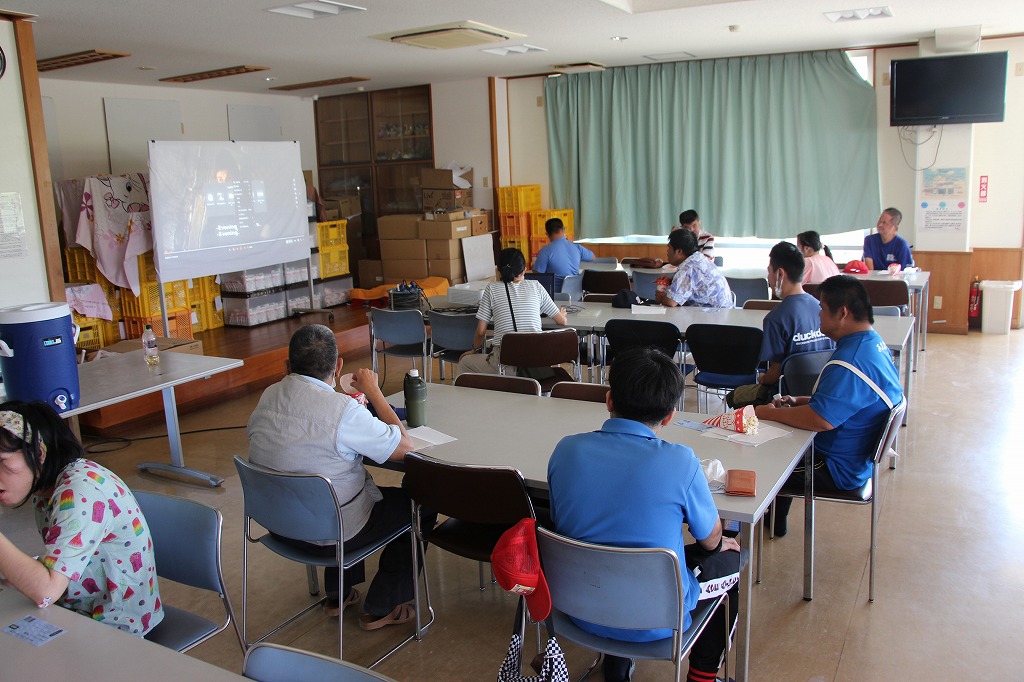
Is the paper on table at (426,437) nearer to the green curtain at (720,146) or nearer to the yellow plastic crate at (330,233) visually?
the yellow plastic crate at (330,233)

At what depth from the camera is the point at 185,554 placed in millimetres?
2287

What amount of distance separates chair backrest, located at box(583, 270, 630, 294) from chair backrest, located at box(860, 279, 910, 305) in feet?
6.26

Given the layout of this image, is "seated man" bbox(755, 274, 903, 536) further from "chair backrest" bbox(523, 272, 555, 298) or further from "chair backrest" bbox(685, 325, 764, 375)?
"chair backrest" bbox(523, 272, 555, 298)

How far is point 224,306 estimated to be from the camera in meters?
7.92

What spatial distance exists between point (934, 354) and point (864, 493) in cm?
455

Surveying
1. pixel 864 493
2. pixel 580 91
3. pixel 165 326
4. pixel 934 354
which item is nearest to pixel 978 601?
pixel 864 493

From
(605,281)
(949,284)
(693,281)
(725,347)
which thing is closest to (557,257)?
(605,281)

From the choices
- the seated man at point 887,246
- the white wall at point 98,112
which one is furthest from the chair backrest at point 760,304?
the white wall at point 98,112

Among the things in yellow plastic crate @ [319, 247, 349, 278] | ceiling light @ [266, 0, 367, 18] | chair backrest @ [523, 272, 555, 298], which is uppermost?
ceiling light @ [266, 0, 367, 18]

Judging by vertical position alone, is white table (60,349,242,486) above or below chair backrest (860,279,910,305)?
below

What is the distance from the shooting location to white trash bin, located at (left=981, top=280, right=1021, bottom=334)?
24.6 feet

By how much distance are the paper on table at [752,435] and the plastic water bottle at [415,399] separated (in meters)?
1.03

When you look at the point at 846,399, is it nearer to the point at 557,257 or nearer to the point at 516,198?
the point at 557,257

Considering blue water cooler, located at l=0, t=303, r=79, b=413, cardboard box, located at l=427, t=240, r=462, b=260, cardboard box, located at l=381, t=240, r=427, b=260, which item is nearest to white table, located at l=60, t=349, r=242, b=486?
blue water cooler, located at l=0, t=303, r=79, b=413
